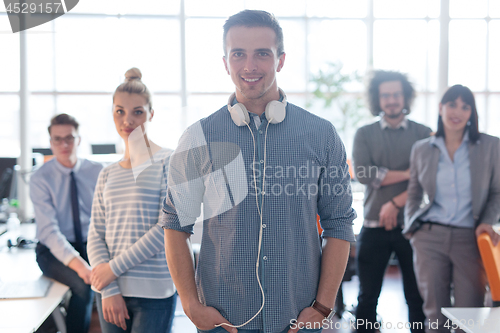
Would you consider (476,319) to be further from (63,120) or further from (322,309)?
(63,120)

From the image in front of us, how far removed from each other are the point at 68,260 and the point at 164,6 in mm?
4963

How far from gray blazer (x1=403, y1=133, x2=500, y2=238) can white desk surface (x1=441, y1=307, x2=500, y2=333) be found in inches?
29.7

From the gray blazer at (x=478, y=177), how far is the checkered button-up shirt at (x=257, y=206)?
1208 mm

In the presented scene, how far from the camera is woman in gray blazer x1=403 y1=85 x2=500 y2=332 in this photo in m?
2.13

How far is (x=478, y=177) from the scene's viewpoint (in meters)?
2.15

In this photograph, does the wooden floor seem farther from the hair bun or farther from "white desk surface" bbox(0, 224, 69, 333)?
the hair bun

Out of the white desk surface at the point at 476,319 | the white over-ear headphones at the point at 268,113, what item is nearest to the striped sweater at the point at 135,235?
the white over-ear headphones at the point at 268,113

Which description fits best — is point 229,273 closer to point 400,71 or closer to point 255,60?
point 255,60

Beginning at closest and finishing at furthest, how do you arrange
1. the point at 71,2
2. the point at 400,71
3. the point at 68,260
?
1. the point at 68,260
2. the point at 400,71
3. the point at 71,2

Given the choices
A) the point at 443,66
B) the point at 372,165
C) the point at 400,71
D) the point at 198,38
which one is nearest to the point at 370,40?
the point at 443,66

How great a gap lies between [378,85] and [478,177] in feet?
3.19

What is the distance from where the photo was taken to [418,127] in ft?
8.74

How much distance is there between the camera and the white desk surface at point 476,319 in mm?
1341

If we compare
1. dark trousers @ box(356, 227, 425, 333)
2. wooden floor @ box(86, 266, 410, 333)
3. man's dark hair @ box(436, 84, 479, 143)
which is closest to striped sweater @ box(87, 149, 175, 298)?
wooden floor @ box(86, 266, 410, 333)
